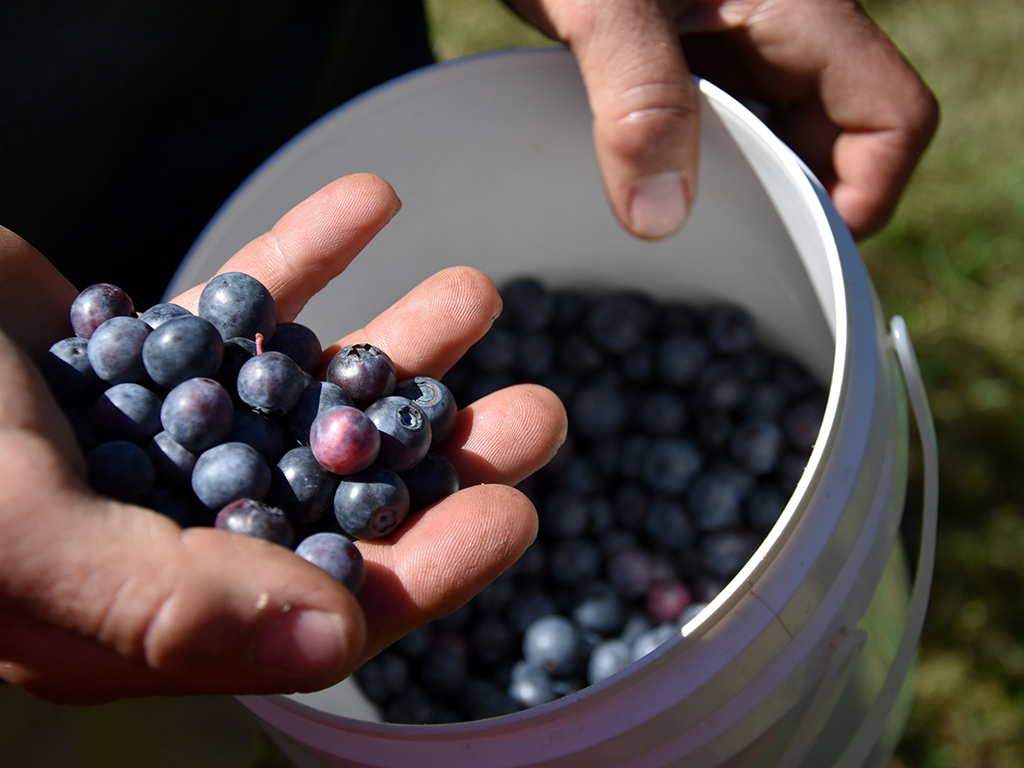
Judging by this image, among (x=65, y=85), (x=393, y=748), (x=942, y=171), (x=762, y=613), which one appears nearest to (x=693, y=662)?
(x=762, y=613)

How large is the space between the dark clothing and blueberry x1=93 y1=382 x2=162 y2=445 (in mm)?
529

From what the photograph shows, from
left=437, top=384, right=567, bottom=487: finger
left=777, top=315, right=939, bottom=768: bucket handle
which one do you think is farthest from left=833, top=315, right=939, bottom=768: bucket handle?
left=437, top=384, right=567, bottom=487: finger

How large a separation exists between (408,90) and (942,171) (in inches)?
70.4

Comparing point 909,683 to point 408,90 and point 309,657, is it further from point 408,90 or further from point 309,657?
point 408,90

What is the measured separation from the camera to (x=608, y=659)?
56.1 inches

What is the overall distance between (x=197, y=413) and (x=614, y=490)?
107 centimetres

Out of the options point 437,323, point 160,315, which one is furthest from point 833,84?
point 160,315

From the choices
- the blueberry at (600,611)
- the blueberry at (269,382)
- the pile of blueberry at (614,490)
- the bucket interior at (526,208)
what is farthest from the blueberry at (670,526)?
the blueberry at (269,382)

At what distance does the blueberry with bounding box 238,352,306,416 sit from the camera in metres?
0.88

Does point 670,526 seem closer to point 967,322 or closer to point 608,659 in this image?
point 608,659

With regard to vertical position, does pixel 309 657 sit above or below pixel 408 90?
below

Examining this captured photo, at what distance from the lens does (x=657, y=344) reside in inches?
70.6

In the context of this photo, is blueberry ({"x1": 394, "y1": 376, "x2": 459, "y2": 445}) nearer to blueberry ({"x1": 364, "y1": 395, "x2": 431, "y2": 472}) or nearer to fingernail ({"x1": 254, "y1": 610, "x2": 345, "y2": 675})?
blueberry ({"x1": 364, "y1": 395, "x2": 431, "y2": 472})

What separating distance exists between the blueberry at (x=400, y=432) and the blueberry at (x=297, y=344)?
0.13 m
